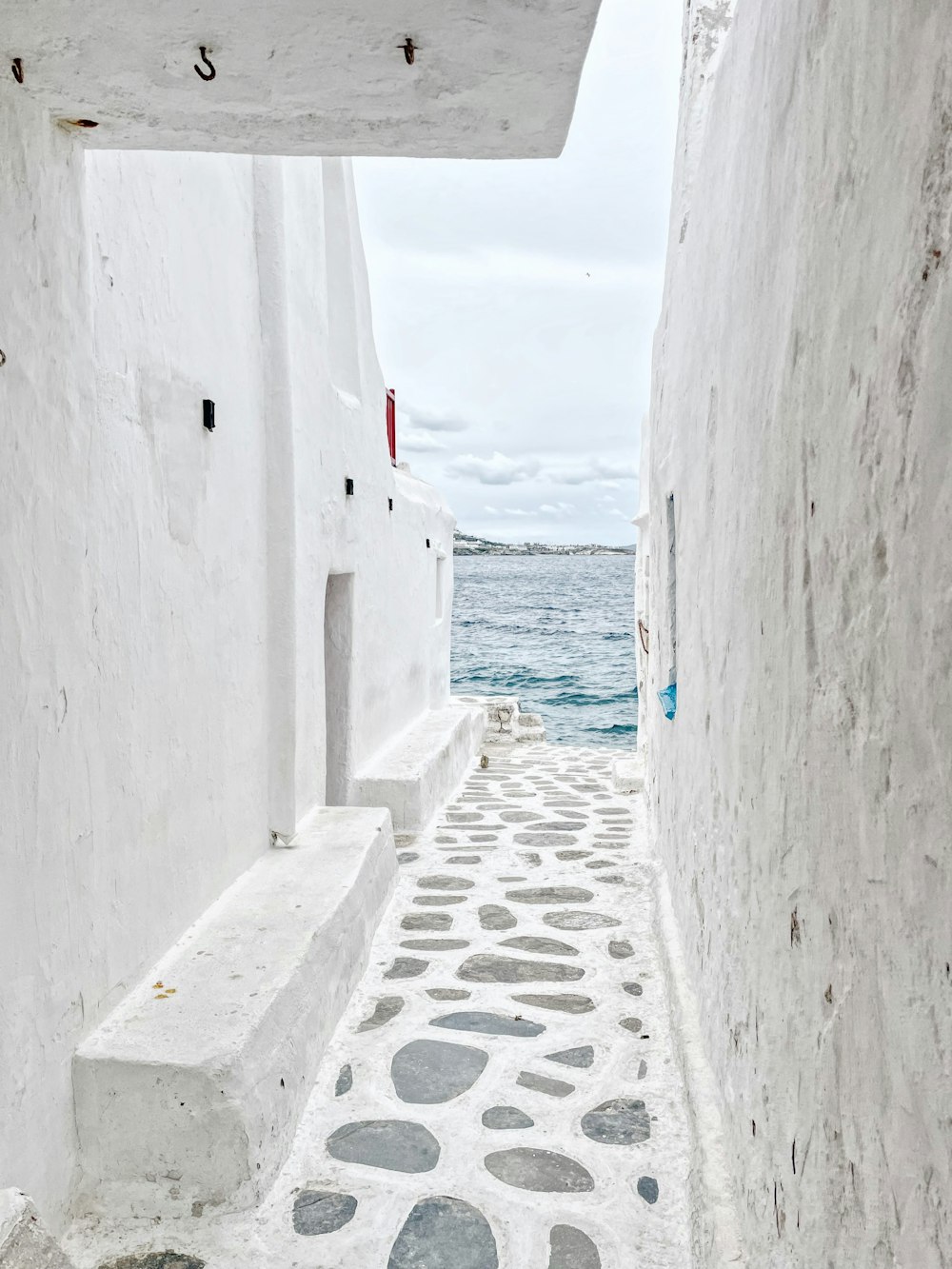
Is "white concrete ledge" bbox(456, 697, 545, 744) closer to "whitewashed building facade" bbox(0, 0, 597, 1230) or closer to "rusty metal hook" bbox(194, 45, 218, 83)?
"whitewashed building facade" bbox(0, 0, 597, 1230)

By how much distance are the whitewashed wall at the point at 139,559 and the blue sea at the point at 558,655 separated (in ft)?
74.3

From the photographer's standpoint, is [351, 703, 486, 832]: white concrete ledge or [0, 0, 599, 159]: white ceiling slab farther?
[351, 703, 486, 832]: white concrete ledge

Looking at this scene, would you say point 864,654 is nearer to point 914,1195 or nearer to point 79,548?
point 914,1195

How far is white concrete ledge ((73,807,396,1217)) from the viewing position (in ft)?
10.3

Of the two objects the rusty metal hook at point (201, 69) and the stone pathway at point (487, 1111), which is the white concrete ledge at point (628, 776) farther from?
the rusty metal hook at point (201, 69)

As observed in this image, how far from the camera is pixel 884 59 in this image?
1523mm

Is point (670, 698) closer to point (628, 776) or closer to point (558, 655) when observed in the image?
point (628, 776)

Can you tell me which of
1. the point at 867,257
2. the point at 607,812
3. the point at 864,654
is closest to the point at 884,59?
the point at 867,257

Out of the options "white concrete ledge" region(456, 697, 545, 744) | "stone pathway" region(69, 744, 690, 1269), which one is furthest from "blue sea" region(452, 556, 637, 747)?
"stone pathway" region(69, 744, 690, 1269)

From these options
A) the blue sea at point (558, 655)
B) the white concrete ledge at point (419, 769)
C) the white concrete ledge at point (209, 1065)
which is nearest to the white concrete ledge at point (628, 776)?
the white concrete ledge at point (419, 769)

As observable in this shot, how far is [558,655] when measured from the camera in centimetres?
5284

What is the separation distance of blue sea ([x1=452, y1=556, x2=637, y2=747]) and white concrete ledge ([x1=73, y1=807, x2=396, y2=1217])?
2397cm

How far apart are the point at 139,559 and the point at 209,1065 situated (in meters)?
1.80

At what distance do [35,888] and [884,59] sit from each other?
2.88 meters
